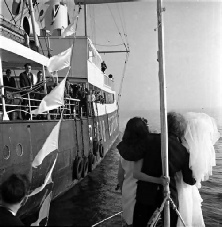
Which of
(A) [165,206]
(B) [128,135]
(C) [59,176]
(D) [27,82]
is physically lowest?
(C) [59,176]

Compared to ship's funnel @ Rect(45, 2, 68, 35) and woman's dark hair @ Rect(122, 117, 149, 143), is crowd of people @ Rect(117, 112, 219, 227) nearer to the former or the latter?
woman's dark hair @ Rect(122, 117, 149, 143)

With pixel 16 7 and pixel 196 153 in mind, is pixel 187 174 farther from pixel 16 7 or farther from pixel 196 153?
pixel 16 7

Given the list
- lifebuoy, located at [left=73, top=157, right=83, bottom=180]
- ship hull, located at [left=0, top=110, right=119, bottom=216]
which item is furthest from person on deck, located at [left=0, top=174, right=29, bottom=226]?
lifebuoy, located at [left=73, top=157, right=83, bottom=180]

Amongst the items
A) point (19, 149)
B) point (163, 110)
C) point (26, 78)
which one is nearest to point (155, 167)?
point (163, 110)

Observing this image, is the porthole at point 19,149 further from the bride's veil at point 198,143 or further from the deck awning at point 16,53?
the bride's veil at point 198,143

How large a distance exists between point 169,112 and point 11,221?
92.6 inches

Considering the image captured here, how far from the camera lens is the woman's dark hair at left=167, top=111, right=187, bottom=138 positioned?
4090mm

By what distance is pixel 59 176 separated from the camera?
1109 cm

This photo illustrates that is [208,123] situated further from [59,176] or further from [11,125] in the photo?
[59,176]

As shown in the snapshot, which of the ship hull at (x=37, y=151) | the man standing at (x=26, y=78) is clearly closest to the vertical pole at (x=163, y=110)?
the ship hull at (x=37, y=151)

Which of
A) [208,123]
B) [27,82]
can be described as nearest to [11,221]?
[208,123]

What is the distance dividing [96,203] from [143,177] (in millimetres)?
7871

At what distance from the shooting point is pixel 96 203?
11.4m

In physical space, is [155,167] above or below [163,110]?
below
